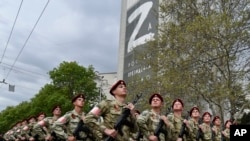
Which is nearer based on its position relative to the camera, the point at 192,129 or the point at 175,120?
the point at 175,120

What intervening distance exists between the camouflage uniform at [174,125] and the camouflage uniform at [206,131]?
772mm

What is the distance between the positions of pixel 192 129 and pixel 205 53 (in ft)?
35.2

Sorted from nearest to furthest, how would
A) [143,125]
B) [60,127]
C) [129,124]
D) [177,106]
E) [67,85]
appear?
[129,124], [143,125], [177,106], [60,127], [67,85]

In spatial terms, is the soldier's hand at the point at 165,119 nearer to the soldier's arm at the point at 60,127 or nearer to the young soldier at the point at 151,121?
the young soldier at the point at 151,121

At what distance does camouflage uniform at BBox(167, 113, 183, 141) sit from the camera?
8953 mm

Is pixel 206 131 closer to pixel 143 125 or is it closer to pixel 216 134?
pixel 216 134

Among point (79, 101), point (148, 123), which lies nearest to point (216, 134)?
point (148, 123)

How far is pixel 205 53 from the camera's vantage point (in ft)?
65.2

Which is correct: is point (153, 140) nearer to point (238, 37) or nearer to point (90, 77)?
point (238, 37)

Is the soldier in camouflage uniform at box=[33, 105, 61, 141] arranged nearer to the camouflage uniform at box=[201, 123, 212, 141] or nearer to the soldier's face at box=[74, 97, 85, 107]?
the soldier's face at box=[74, 97, 85, 107]

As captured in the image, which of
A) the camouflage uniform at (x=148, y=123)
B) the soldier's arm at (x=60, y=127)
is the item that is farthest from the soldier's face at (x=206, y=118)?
the soldier's arm at (x=60, y=127)

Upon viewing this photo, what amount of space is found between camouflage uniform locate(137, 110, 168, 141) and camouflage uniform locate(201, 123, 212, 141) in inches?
57.9

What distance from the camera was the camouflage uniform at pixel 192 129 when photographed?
9.39 m

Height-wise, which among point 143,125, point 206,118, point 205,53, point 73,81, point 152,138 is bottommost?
point 152,138
